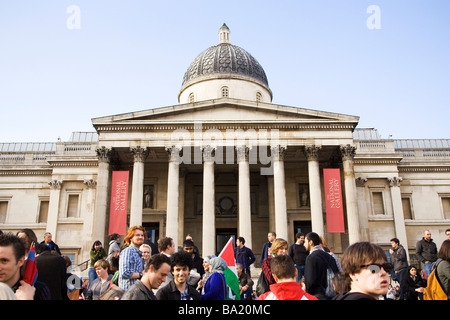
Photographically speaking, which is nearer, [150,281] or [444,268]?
[150,281]

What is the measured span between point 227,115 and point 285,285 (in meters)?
23.0

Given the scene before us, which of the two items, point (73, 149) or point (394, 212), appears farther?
point (73, 149)

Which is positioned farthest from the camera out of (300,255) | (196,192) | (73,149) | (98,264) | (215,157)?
(73,149)

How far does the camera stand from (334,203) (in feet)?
82.4

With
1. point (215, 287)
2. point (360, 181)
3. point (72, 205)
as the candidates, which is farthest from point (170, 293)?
point (72, 205)

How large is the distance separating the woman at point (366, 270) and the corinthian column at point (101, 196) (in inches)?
910

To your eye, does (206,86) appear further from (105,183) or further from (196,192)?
(105,183)

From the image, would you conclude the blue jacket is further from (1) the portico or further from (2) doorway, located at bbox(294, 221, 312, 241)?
(2) doorway, located at bbox(294, 221, 312, 241)

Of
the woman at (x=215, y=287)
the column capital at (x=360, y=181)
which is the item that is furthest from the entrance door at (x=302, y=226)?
the woman at (x=215, y=287)

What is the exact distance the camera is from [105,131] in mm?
26812

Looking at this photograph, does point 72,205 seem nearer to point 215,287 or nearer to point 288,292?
point 215,287

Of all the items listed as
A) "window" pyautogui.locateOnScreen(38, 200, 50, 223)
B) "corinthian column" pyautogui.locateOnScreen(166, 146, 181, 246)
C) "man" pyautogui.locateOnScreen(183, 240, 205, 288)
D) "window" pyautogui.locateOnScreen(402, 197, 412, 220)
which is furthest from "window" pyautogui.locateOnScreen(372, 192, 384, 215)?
"window" pyautogui.locateOnScreen(38, 200, 50, 223)
